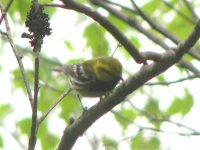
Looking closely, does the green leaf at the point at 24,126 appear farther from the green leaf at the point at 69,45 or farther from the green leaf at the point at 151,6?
the green leaf at the point at 151,6

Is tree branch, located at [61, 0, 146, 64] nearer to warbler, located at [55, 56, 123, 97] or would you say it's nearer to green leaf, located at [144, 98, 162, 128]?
warbler, located at [55, 56, 123, 97]

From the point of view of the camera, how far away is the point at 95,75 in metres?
4.30

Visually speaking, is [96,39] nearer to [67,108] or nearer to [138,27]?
[138,27]

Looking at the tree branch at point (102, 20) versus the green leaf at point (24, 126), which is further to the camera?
the green leaf at point (24, 126)

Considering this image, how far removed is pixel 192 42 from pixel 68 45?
355 centimetres

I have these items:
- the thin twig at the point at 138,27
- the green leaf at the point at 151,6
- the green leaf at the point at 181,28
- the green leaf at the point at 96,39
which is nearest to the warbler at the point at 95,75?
the green leaf at the point at 96,39

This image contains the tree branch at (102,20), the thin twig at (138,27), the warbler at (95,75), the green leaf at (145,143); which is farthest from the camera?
the green leaf at (145,143)

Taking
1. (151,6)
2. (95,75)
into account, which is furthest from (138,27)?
(95,75)

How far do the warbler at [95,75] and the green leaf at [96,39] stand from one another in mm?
157

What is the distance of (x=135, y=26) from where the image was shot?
4.62 meters

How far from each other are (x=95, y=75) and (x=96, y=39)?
1.33ft

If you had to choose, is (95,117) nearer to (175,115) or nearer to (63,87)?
(175,115)

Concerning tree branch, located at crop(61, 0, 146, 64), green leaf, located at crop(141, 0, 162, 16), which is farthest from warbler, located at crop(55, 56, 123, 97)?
tree branch, located at crop(61, 0, 146, 64)

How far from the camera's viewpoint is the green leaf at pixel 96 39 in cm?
448
